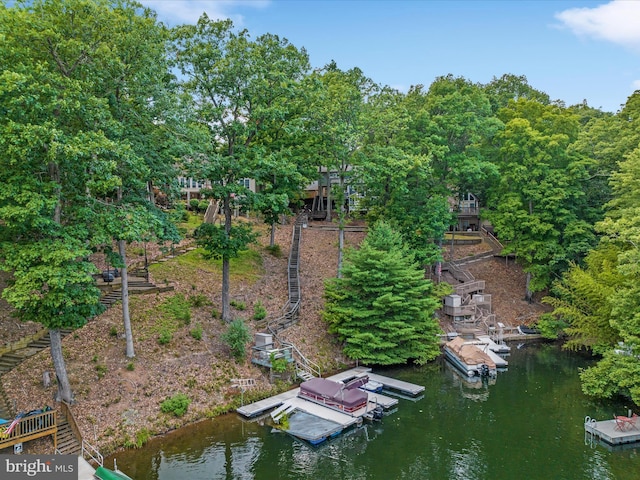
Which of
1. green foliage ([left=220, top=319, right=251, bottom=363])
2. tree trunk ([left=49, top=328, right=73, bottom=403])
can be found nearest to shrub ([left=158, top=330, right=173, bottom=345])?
green foliage ([left=220, top=319, right=251, bottom=363])

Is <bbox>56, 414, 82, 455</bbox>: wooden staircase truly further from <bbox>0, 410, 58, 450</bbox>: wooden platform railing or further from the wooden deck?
the wooden deck

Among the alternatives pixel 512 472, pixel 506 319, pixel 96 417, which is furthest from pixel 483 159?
pixel 96 417

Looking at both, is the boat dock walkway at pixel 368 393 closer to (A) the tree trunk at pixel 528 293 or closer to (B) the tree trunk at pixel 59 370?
(B) the tree trunk at pixel 59 370

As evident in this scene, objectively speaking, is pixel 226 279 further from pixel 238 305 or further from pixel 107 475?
pixel 107 475

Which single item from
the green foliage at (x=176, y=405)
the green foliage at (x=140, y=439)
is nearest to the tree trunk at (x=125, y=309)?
the green foliage at (x=176, y=405)

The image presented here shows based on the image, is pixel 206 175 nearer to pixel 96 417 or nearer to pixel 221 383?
pixel 221 383

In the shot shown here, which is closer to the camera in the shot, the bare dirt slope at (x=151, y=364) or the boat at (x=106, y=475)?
the boat at (x=106, y=475)
